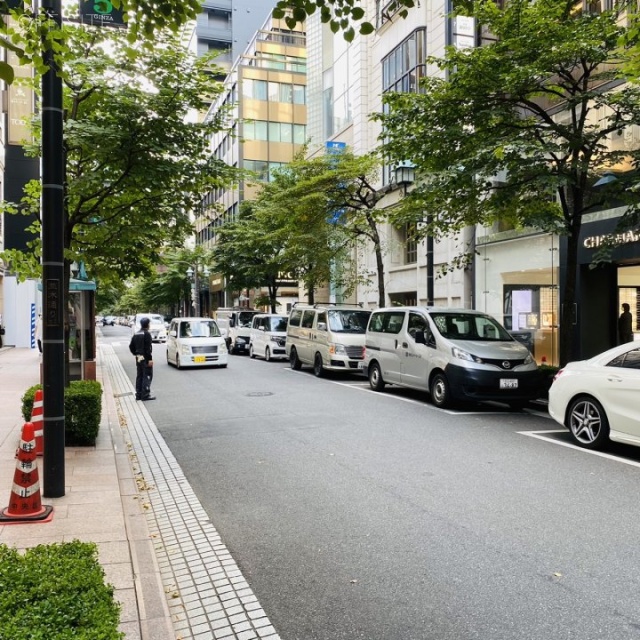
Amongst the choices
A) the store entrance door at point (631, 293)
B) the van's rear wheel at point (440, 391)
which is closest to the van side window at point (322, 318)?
the van's rear wheel at point (440, 391)

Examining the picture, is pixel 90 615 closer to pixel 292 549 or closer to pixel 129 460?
pixel 292 549

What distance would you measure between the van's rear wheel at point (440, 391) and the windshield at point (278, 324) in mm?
12751

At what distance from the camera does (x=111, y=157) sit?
8.44m

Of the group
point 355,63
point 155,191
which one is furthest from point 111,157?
point 355,63

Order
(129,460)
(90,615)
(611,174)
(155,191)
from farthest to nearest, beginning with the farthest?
(611,174)
(155,191)
(129,460)
(90,615)

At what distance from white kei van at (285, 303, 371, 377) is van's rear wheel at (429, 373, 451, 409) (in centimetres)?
516

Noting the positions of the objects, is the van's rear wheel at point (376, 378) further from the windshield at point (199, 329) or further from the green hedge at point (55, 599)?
the green hedge at point (55, 599)

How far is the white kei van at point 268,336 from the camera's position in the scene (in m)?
23.2

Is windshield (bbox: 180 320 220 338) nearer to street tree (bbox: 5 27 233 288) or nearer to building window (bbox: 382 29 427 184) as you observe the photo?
building window (bbox: 382 29 427 184)

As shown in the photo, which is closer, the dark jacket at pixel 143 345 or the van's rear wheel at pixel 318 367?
the dark jacket at pixel 143 345

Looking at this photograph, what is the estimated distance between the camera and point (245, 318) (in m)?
28.8

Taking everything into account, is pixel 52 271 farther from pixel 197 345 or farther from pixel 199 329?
pixel 199 329

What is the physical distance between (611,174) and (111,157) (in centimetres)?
1083

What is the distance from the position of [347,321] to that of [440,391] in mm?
6448
